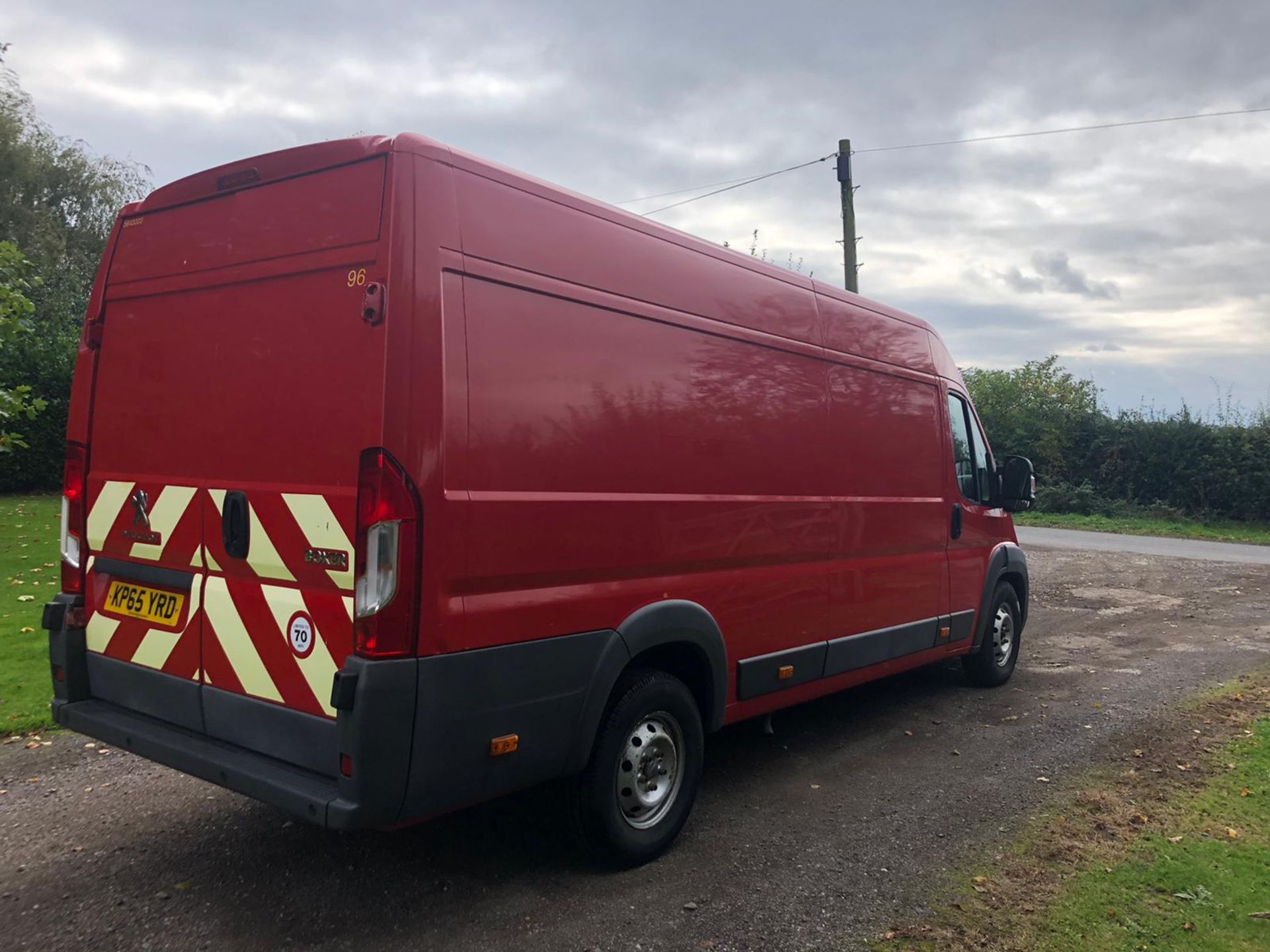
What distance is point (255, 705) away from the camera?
A: 11.2 ft

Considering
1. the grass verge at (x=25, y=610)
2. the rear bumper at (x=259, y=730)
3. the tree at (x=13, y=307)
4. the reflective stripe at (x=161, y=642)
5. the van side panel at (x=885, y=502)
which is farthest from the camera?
the tree at (x=13, y=307)

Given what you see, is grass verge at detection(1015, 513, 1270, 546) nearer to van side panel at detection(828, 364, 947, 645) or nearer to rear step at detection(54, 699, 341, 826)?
van side panel at detection(828, 364, 947, 645)

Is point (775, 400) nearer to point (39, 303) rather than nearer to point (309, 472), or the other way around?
point (309, 472)

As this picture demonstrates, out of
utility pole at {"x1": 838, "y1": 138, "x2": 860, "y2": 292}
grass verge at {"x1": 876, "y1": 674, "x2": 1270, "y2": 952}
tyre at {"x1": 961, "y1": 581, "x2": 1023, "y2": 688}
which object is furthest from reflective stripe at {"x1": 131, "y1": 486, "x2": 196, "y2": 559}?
utility pole at {"x1": 838, "y1": 138, "x2": 860, "y2": 292}

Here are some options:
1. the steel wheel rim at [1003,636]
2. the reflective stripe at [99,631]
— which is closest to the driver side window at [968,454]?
the steel wheel rim at [1003,636]

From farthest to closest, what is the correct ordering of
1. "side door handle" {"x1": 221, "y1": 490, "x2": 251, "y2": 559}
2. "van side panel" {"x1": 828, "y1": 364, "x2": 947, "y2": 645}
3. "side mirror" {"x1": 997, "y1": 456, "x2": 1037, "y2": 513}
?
"side mirror" {"x1": 997, "y1": 456, "x2": 1037, "y2": 513} → "van side panel" {"x1": 828, "y1": 364, "x2": 947, "y2": 645} → "side door handle" {"x1": 221, "y1": 490, "x2": 251, "y2": 559}

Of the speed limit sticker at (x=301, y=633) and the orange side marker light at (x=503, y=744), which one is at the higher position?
the speed limit sticker at (x=301, y=633)

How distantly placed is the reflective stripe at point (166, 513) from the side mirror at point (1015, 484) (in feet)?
17.5

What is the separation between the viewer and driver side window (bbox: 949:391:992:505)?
21.7ft

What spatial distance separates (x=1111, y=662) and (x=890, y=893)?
529 centimetres

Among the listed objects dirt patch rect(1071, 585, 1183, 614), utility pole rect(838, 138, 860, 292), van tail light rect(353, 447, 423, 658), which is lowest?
dirt patch rect(1071, 585, 1183, 614)

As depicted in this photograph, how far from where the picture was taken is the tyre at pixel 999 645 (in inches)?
278

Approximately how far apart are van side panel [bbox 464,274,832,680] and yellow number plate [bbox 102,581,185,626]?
1.33 m

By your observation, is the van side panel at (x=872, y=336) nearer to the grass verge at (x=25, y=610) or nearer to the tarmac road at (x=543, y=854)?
the tarmac road at (x=543, y=854)
